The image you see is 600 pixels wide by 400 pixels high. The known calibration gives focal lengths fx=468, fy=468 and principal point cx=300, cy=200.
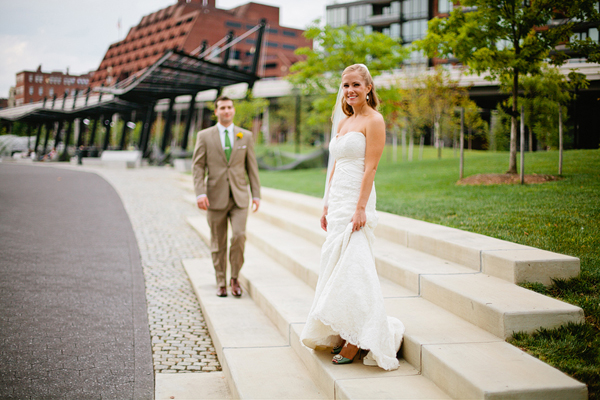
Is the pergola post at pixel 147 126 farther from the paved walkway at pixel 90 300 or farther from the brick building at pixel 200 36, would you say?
the brick building at pixel 200 36

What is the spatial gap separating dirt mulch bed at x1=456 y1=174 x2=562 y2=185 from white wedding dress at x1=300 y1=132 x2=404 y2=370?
6438mm

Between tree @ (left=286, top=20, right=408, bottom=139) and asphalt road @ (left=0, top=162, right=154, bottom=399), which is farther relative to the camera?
tree @ (left=286, top=20, right=408, bottom=139)

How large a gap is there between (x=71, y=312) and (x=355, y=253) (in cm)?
348

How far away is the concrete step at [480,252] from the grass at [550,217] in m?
0.12

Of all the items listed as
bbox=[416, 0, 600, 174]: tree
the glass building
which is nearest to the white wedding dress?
bbox=[416, 0, 600, 174]: tree

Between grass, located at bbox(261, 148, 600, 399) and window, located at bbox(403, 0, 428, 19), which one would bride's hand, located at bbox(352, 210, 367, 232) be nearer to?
grass, located at bbox(261, 148, 600, 399)

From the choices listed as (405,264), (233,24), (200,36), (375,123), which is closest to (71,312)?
(405,264)

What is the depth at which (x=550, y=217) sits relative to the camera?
554 cm

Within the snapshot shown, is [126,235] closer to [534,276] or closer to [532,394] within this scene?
[534,276]

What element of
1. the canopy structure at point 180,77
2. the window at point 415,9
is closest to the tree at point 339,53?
the canopy structure at point 180,77

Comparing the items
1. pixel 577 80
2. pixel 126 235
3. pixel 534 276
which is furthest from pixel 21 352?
pixel 577 80

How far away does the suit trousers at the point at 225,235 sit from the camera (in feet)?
17.8

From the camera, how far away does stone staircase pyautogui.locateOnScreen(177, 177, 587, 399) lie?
9.09 feet

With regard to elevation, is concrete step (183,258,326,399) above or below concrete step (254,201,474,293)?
below
